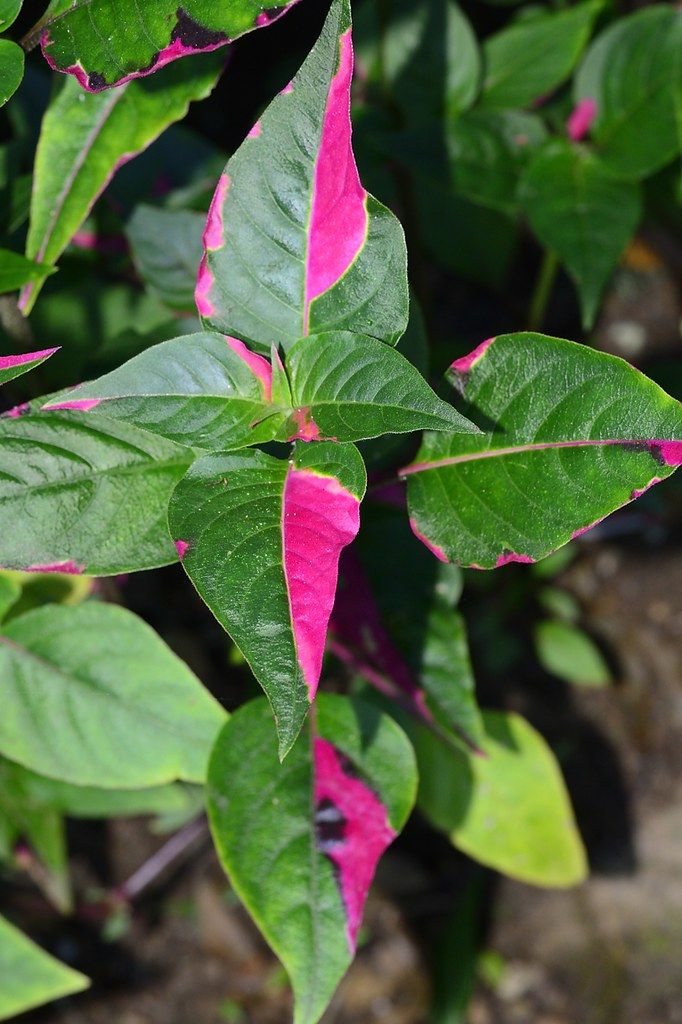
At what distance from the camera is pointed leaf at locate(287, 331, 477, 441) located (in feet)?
1.93

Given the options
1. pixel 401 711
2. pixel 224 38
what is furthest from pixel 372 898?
pixel 224 38

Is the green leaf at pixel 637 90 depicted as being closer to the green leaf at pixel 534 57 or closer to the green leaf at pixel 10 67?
the green leaf at pixel 534 57

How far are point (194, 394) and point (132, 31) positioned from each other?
264 millimetres

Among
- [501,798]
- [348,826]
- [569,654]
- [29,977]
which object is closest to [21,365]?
[348,826]

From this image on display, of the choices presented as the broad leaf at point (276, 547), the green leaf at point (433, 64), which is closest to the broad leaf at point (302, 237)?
the broad leaf at point (276, 547)

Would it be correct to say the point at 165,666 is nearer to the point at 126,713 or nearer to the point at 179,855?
the point at 126,713

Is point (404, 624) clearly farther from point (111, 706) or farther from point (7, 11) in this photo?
point (7, 11)

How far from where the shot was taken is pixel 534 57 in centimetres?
128

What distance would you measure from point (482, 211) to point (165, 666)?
108 cm

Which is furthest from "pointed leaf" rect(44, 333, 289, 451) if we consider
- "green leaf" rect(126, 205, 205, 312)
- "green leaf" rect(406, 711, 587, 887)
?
"green leaf" rect(406, 711, 587, 887)

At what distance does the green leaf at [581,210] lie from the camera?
3.59 feet

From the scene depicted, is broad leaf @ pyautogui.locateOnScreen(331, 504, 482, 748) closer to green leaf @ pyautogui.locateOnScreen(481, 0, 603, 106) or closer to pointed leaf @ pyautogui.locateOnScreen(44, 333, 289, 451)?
pointed leaf @ pyautogui.locateOnScreen(44, 333, 289, 451)

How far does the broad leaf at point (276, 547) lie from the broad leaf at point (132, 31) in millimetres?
280

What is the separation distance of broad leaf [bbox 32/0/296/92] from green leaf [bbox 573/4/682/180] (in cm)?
66
